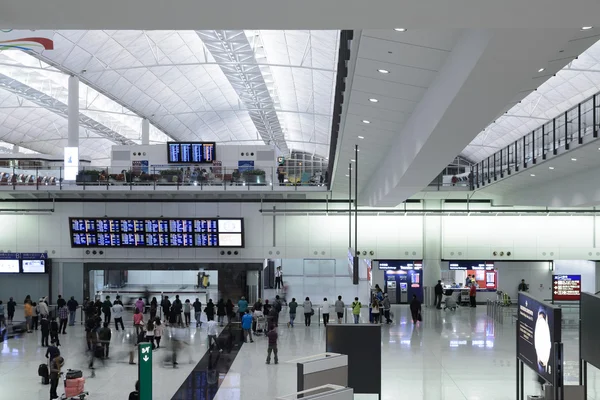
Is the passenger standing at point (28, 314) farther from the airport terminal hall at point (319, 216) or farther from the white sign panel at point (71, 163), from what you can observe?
the white sign panel at point (71, 163)

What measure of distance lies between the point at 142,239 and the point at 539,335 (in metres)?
21.2

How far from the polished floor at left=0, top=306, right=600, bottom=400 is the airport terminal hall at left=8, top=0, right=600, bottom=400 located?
10 cm

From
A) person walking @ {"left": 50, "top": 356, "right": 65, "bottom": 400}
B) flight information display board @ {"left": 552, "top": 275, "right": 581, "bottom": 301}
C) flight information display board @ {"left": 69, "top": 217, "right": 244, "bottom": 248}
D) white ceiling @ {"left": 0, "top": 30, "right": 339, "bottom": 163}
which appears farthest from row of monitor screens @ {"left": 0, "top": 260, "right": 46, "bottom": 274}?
flight information display board @ {"left": 552, "top": 275, "right": 581, "bottom": 301}

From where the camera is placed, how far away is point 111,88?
42.2 m

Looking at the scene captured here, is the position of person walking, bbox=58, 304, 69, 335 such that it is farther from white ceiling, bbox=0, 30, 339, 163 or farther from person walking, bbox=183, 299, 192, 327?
white ceiling, bbox=0, 30, 339, 163

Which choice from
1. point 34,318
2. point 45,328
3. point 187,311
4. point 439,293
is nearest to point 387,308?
point 439,293

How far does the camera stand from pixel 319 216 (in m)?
31.2

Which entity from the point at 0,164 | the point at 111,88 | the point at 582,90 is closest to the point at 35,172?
the point at 0,164

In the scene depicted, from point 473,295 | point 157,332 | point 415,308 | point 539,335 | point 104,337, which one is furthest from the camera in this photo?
point 473,295

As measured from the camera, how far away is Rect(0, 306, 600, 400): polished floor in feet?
→ 48.0

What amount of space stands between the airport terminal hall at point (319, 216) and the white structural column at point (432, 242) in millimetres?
97

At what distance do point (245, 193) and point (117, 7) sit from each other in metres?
24.9

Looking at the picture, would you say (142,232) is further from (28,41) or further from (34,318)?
(28,41)

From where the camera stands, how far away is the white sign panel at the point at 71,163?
27.7 metres
